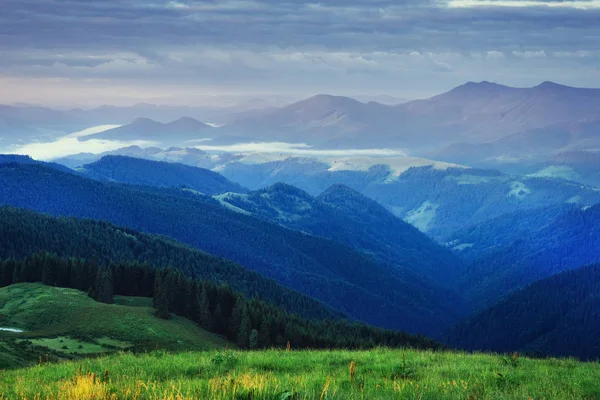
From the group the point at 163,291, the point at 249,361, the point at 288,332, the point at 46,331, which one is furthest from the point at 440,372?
the point at 288,332

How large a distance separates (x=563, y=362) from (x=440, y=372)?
8818mm

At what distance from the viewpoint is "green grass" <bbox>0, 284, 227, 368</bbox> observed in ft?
279

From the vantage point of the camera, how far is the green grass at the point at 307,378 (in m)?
23.0

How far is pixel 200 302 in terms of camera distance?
13338 cm

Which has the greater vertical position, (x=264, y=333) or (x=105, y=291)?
(x=105, y=291)

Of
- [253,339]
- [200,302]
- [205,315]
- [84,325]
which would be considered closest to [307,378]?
[84,325]

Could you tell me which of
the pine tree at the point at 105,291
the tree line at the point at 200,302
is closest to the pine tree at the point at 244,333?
the tree line at the point at 200,302

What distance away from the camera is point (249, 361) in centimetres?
3334

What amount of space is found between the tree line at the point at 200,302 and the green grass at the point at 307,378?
288ft

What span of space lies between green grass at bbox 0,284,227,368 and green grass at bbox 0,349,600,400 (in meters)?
40.3

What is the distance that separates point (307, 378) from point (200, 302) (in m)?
109

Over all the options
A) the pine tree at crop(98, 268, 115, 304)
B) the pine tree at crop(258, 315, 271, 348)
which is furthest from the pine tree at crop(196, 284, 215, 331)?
the pine tree at crop(98, 268, 115, 304)

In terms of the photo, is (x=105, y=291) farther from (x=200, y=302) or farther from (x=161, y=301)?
(x=200, y=302)

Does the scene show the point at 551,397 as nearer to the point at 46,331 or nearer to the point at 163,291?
the point at 46,331
